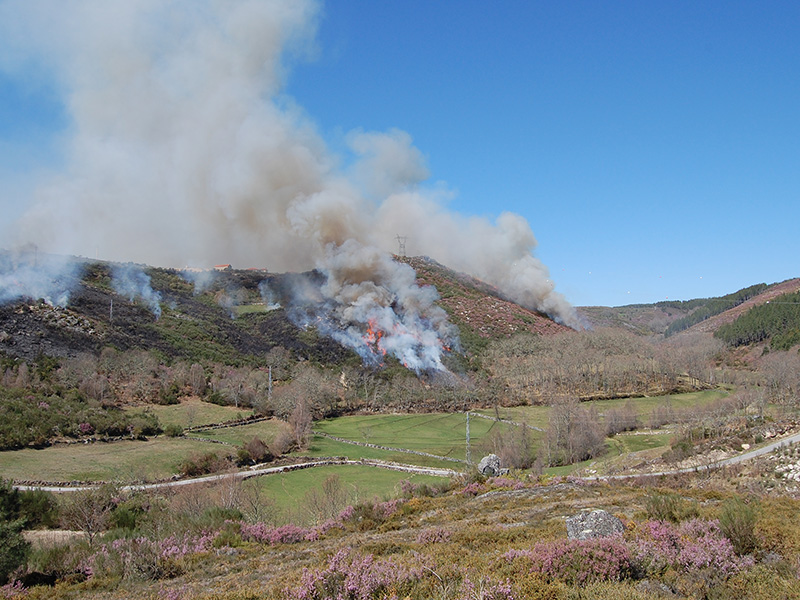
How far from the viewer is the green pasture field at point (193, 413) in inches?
2137

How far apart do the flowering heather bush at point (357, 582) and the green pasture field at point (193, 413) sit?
4875cm

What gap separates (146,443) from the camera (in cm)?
4431

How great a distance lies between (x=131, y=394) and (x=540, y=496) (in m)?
53.3

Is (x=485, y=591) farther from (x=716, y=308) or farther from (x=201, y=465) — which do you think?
(x=716, y=308)

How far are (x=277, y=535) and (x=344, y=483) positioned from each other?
17.9 m

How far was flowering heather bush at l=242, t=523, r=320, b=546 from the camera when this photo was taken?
57.8ft

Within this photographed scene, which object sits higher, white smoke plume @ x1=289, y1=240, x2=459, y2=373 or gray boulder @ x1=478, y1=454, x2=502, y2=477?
white smoke plume @ x1=289, y1=240, x2=459, y2=373

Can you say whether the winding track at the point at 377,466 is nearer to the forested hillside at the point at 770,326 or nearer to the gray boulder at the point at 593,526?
the gray boulder at the point at 593,526

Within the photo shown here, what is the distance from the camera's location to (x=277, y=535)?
1769 cm

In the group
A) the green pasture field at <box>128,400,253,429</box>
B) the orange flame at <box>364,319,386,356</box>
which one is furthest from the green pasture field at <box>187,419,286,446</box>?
the orange flame at <box>364,319,386,356</box>

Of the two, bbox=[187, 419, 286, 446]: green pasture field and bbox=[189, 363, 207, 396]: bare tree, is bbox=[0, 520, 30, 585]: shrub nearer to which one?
bbox=[187, 419, 286, 446]: green pasture field

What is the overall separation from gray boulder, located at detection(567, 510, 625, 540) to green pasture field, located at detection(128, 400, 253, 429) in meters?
47.8

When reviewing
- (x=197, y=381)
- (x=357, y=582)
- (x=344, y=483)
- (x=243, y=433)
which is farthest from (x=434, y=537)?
(x=197, y=381)

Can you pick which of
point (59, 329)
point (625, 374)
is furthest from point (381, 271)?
point (59, 329)
